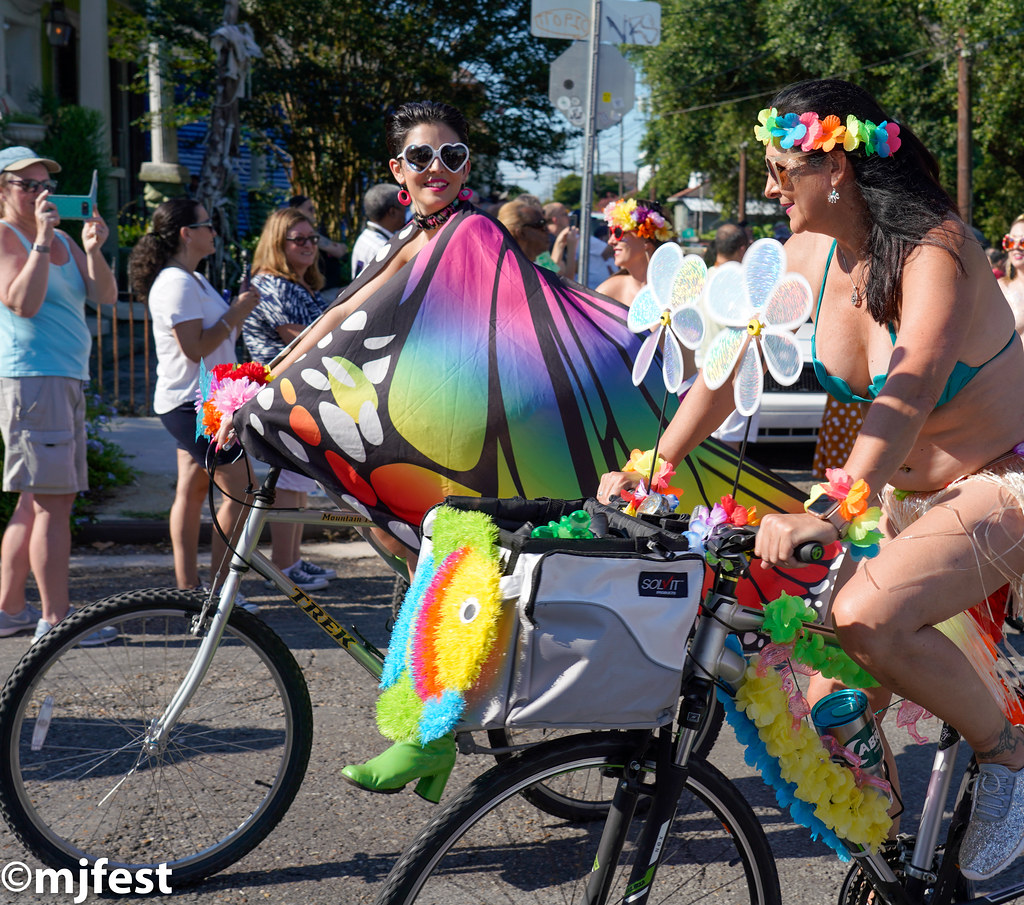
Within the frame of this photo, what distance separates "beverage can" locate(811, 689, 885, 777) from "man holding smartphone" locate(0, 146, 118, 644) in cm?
337

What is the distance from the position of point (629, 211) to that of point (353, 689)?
303cm

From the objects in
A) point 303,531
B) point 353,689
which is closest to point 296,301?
point 303,531

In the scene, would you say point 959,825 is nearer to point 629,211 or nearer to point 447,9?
point 629,211

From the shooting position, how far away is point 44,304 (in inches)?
181

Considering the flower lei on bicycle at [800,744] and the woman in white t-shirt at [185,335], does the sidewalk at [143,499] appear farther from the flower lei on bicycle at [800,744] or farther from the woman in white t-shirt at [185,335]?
the flower lei on bicycle at [800,744]

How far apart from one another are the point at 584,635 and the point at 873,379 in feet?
3.37

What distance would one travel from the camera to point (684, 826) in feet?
7.79

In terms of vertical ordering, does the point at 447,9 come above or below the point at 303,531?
Result: above

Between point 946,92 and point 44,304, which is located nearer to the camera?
point 44,304

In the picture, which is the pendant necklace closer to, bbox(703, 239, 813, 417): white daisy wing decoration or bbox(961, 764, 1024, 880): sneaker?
bbox(703, 239, 813, 417): white daisy wing decoration

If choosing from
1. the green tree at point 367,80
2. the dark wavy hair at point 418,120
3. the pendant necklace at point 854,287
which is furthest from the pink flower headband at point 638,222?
the green tree at point 367,80

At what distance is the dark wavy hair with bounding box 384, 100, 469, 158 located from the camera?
338cm

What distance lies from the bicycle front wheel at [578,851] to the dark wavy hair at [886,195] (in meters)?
1.06

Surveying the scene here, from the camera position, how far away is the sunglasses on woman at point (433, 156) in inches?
130
